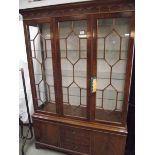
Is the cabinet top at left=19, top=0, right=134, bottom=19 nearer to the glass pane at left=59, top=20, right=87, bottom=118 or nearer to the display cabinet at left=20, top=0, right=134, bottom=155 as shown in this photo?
the display cabinet at left=20, top=0, right=134, bottom=155

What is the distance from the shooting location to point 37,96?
80.7 inches

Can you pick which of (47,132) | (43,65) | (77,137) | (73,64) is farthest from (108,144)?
(43,65)

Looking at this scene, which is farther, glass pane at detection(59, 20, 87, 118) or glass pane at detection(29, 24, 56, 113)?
glass pane at detection(29, 24, 56, 113)

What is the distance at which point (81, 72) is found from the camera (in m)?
1.82

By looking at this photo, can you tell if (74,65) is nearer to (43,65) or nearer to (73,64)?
(73,64)

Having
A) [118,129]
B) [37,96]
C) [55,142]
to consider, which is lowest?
[55,142]

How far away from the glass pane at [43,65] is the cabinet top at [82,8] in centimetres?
15

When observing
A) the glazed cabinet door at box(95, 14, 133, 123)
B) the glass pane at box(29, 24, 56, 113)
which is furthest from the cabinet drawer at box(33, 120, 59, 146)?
the glazed cabinet door at box(95, 14, 133, 123)

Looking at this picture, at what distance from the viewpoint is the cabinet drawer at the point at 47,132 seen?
2012mm

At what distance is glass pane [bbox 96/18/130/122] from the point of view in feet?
4.95
